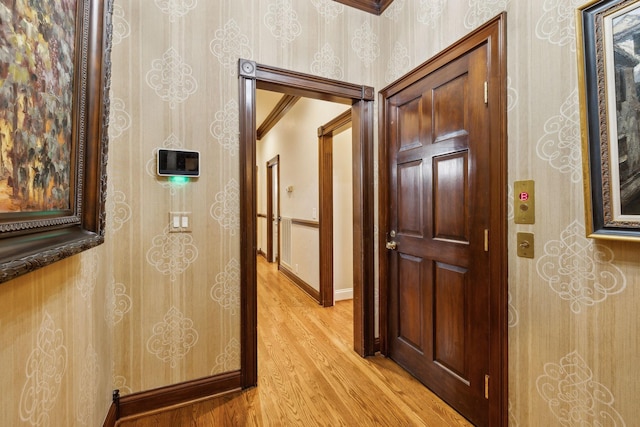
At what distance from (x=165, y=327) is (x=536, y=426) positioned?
1949 millimetres

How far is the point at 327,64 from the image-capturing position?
2.12 metres

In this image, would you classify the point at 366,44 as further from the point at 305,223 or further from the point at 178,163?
the point at 305,223

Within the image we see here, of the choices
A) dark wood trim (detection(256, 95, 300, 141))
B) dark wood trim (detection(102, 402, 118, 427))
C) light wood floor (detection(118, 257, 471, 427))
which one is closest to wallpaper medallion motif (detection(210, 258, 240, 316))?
light wood floor (detection(118, 257, 471, 427))

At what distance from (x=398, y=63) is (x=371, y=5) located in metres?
0.59

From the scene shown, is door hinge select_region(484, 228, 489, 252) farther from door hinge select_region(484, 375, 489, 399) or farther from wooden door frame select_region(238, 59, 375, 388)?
wooden door frame select_region(238, 59, 375, 388)

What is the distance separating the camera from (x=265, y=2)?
1932 millimetres

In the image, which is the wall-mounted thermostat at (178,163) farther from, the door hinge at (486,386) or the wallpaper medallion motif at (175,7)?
the door hinge at (486,386)

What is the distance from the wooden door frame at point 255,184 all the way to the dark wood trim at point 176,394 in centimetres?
10

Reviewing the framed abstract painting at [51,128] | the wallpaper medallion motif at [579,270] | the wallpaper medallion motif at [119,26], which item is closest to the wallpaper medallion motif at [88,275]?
the framed abstract painting at [51,128]

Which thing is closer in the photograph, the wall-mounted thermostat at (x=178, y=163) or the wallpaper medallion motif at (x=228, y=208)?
the wall-mounted thermostat at (x=178, y=163)

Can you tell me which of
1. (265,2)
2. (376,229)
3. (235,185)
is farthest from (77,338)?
(265,2)

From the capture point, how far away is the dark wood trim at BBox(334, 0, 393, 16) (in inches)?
86.2

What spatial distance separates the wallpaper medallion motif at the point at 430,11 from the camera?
5.73ft

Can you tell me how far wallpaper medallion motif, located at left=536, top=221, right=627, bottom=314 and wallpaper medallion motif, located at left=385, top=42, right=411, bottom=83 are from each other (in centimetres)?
145
